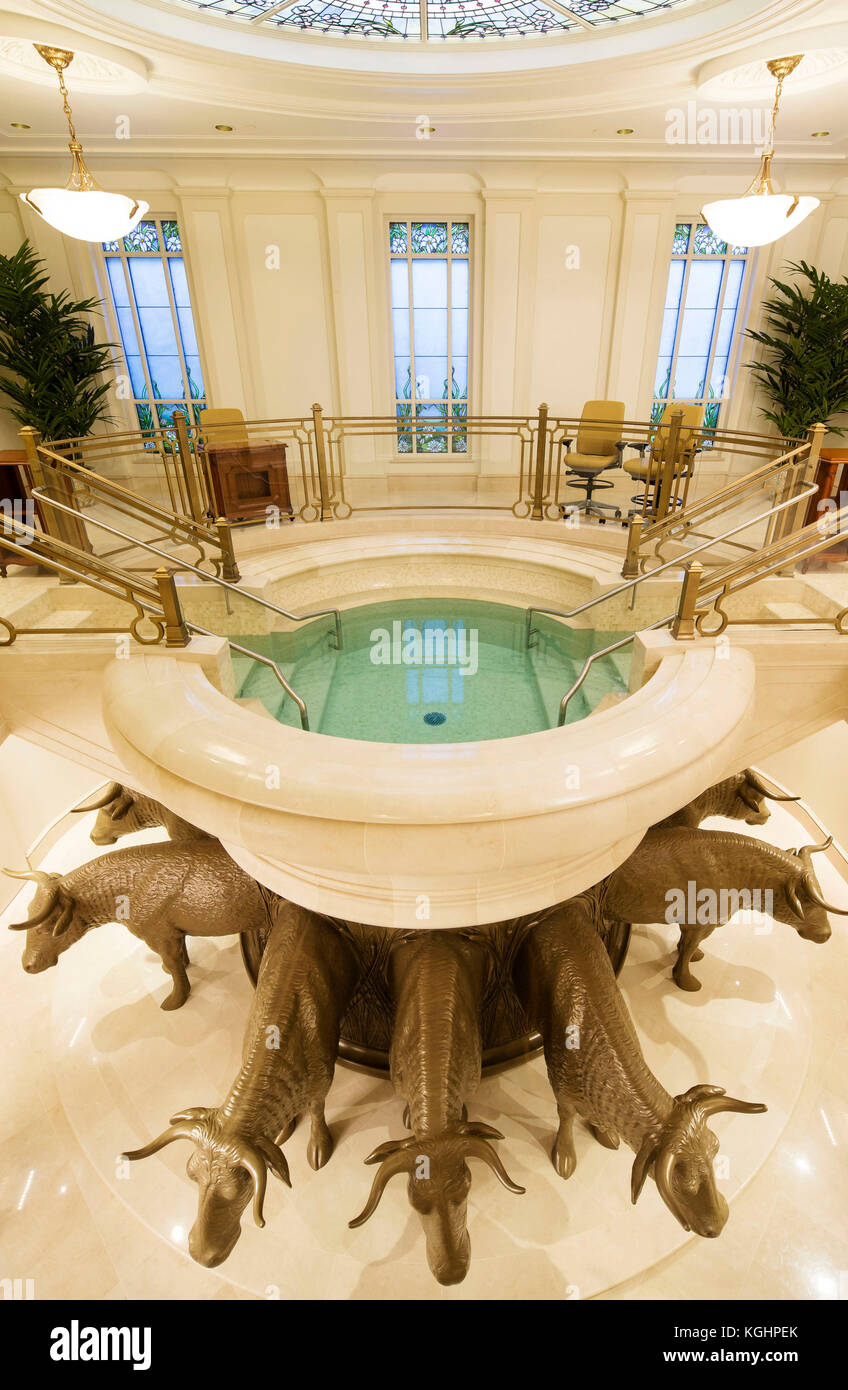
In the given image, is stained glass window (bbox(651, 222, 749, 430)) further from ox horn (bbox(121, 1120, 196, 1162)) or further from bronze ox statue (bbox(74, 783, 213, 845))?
ox horn (bbox(121, 1120, 196, 1162))

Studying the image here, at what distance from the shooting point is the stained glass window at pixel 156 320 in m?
7.49

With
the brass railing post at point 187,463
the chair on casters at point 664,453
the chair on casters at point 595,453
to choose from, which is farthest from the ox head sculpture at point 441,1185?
the chair on casters at point 595,453

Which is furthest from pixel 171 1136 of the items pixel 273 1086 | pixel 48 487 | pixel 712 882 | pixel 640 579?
pixel 48 487

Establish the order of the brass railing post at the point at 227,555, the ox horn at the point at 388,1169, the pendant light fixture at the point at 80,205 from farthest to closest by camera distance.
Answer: the brass railing post at the point at 227,555
the pendant light fixture at the point at 80,205
the ox horn at the point at 388,1169

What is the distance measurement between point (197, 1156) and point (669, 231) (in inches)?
359

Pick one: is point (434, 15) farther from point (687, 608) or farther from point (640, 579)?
point (687, 608)

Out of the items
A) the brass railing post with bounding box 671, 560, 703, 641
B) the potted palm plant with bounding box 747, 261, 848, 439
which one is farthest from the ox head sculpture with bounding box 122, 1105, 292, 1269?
the potted palm plant with bounding box 747, 261, 848, 439

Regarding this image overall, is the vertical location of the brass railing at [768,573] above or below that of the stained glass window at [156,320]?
below

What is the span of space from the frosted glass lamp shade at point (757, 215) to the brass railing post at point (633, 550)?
227 centimetres

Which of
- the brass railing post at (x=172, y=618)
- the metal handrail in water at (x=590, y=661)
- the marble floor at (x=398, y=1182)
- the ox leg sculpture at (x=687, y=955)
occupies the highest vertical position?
the brass railing post at (x=172, y=618)

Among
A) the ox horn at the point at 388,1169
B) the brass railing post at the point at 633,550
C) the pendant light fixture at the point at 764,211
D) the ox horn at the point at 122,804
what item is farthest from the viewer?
the brass railing post at the point at 633,550

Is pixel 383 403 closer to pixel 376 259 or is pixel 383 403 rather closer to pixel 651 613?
pixel 376 259

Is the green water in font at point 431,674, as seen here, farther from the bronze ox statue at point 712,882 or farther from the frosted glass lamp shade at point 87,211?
the frosted glass lamp shade at point 87,211

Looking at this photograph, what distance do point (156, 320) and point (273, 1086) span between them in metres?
8.65
